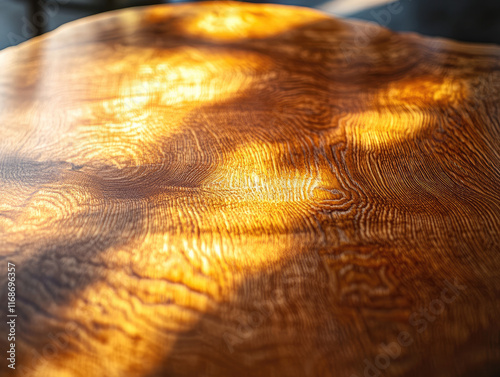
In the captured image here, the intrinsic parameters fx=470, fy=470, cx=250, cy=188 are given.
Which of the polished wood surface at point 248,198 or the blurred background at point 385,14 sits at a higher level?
the blurred background at point 385,14

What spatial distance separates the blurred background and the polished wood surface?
0.51ft

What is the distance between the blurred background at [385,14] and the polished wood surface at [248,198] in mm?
156

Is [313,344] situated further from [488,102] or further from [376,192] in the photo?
[488,102]

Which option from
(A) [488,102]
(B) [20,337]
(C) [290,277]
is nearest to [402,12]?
(A) [488,102]

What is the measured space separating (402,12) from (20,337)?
3.95ft

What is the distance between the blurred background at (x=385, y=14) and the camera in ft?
3.86

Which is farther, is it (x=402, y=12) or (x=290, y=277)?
(x=402, y=12)

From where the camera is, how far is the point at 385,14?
126 centimetres

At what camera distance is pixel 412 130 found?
0.80 m

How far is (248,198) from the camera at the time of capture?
634 millimetres

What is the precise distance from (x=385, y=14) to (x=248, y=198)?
0.87m

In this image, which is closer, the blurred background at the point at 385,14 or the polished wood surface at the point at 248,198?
the polished wood surface at the point at 248,198

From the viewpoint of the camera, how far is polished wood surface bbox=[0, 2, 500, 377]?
1.42 feet

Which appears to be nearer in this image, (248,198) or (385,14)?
(248,198)
